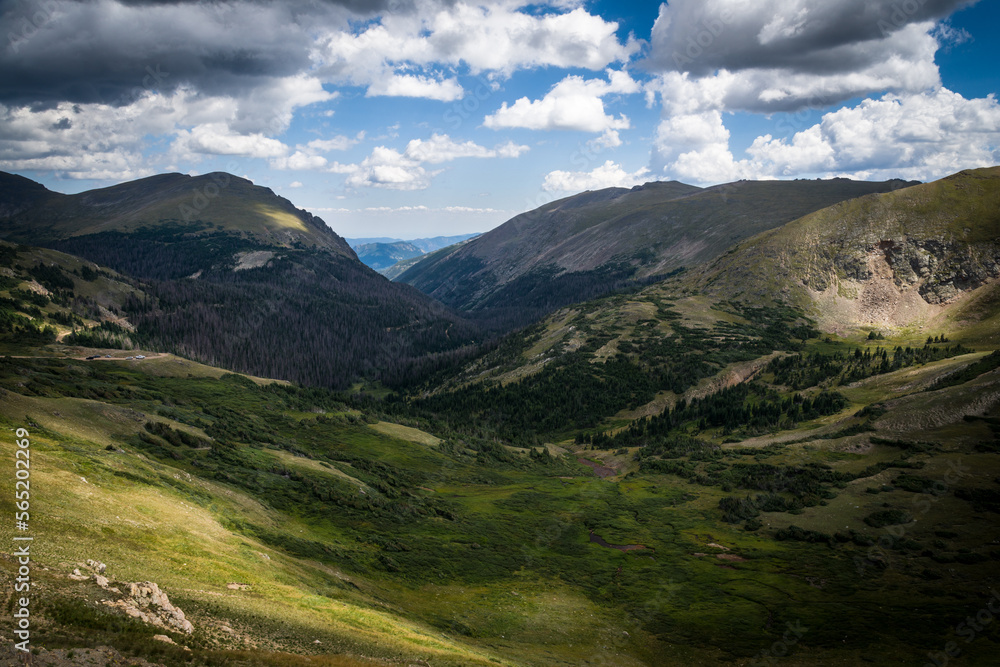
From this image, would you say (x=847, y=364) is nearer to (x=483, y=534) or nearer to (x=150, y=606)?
(x=483, y=534)

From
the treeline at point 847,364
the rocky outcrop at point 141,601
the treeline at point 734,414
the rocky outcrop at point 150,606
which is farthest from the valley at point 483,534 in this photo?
the treeline at point 847,364

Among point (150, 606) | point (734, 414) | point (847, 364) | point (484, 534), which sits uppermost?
point (847, 364)

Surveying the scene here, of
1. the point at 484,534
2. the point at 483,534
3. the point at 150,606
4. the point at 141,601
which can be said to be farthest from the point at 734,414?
the point at 141,601

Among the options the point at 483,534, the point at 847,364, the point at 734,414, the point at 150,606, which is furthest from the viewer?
the point at 847,364

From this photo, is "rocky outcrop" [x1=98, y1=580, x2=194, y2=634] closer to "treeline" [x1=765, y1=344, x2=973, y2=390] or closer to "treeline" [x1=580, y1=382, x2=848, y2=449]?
"treeline" [x1=580, y1=382, x2=848, y2=449]

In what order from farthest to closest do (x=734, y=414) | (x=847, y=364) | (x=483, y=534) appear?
(x=847, y=364)
(x=734, y=414)
(x=483, y=534)

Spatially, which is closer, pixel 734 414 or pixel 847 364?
pixel 734 414

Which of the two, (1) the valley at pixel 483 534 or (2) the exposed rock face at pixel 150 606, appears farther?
(1) the valley at pixel 483 534

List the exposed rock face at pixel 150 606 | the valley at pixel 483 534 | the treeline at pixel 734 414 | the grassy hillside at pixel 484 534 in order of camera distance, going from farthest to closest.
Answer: the treeline at pixel 734 414
the grassy hillside at pixel 484 534
the valley at pixel 483 534
the exposed rock face at pixel 150 606

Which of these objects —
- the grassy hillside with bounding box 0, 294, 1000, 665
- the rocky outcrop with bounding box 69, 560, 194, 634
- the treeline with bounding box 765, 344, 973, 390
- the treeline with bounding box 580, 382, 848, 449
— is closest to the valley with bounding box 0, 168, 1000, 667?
the grassy hillside with bounding box 0, 294, 1000, 665

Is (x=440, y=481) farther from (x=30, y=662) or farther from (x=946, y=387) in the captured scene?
(x=946, y=387)

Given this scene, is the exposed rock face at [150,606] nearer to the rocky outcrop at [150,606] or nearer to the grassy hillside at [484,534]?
the rocky outcrop at [150,606]

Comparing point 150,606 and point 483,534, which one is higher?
point 150,606

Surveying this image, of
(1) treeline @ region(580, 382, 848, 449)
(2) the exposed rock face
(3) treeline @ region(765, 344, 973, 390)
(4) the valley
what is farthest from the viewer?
(3) treeline @ region(765, 344, 973, 390)
